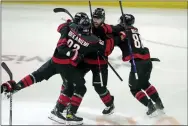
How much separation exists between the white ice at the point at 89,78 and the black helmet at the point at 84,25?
23 centimetres

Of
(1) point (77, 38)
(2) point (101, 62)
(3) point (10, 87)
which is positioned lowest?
(3) point (10, 87)

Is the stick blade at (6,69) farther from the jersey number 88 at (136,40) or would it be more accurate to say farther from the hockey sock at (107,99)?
the jersey number 88 at (136,40)

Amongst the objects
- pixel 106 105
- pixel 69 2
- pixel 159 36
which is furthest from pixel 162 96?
pixel 159 36

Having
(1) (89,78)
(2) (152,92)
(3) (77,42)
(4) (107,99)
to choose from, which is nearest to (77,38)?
(3) (77,42)

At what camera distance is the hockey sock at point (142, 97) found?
1.71m

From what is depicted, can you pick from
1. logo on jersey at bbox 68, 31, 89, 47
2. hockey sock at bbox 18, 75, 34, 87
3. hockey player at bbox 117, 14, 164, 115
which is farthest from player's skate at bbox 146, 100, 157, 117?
hockey sock at bbox 18, 75, 34, 87

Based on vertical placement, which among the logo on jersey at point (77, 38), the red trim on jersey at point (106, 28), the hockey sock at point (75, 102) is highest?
the red trim on jersey at point (106, 28)

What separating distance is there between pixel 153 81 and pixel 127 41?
0.32m

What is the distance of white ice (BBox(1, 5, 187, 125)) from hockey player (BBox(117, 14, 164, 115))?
0.06m

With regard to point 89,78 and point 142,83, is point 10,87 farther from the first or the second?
point 142,83

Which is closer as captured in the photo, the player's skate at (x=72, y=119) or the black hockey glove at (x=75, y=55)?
the black hockey glove at (x=75, y=55)

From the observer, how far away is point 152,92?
5.75 ft

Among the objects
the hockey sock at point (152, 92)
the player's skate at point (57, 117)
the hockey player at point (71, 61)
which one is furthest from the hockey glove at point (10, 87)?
the hockey sock at point (152, 92)

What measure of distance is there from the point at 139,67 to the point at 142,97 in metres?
0.13
